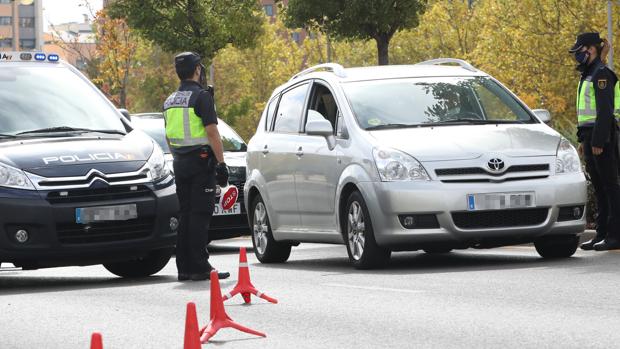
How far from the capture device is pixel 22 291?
496 inches

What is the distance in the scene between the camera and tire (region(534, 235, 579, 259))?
13336 millimetres

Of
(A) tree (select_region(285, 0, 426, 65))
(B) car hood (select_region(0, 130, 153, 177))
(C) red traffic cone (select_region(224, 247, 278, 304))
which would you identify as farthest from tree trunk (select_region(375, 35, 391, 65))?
(C) red traffic cone (select_region(224, 247, 278, 304))

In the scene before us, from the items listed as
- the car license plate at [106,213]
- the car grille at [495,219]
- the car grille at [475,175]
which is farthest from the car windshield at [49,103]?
the car grille at [495,219]

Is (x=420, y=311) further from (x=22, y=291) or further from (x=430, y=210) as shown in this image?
(x=22, y=291)

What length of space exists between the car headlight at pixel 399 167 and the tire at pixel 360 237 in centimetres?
36

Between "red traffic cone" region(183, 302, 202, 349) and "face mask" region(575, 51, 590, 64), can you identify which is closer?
"red traffic cone" region(183, 302, 202, 349)

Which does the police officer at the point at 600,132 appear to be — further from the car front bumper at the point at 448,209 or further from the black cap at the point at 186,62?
the black cap at the point at 186,62

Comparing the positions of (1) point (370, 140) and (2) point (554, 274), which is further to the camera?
(1) point (370, 140)

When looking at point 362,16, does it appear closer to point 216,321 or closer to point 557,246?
point 557,246

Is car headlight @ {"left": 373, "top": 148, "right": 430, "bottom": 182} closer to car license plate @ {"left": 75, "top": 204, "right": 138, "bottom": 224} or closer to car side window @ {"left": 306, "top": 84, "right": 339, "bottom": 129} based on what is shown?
car side window @ {"left": 306, "top": 84, "right": 339, "bottom": 129}

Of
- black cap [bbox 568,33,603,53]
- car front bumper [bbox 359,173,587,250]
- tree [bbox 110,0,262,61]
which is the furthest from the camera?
tree [bbox 110,0,262,61]

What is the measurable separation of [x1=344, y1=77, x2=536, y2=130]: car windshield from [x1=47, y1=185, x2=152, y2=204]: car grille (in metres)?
2.14

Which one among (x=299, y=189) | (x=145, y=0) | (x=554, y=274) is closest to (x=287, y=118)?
(x=299, y=189)

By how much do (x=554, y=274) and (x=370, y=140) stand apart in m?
2.16
